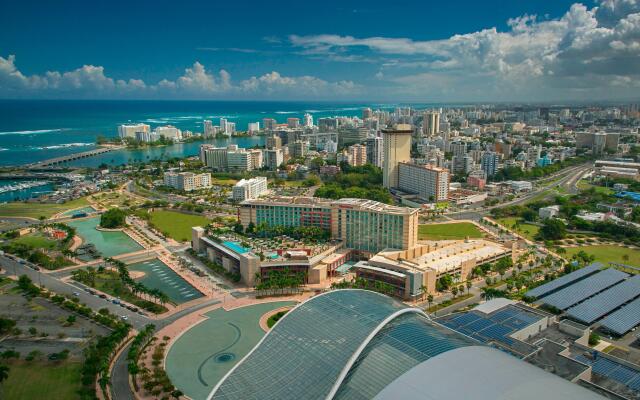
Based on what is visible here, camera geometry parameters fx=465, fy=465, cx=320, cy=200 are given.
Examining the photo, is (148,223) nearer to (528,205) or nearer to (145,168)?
(145,168)

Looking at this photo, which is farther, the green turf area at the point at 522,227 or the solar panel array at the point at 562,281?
the green turf area at the point at 522,227

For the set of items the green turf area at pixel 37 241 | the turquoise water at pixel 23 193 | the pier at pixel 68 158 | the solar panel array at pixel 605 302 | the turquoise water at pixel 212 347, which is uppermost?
the pier at pixel 68 158

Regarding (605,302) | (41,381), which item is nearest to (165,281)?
(41,381)

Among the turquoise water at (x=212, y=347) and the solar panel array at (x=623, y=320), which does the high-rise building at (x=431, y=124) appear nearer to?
the solar panel array at (x=623, y=320)

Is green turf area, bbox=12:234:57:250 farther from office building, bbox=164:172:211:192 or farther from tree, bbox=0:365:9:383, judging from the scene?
office building, bbox=164:172:211:192

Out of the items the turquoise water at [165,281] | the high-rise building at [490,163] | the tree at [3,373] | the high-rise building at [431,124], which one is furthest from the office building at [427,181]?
the high-rise building at [431,124]

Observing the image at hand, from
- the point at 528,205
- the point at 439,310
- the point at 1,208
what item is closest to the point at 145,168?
the point at 1,208

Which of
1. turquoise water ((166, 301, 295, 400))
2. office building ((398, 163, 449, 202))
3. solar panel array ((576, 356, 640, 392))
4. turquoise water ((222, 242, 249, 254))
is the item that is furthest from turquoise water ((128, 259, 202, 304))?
office building ((398, 163, 449, 202))

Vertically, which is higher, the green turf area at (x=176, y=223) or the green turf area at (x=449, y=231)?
the green turf area at (x=176, y=223)
